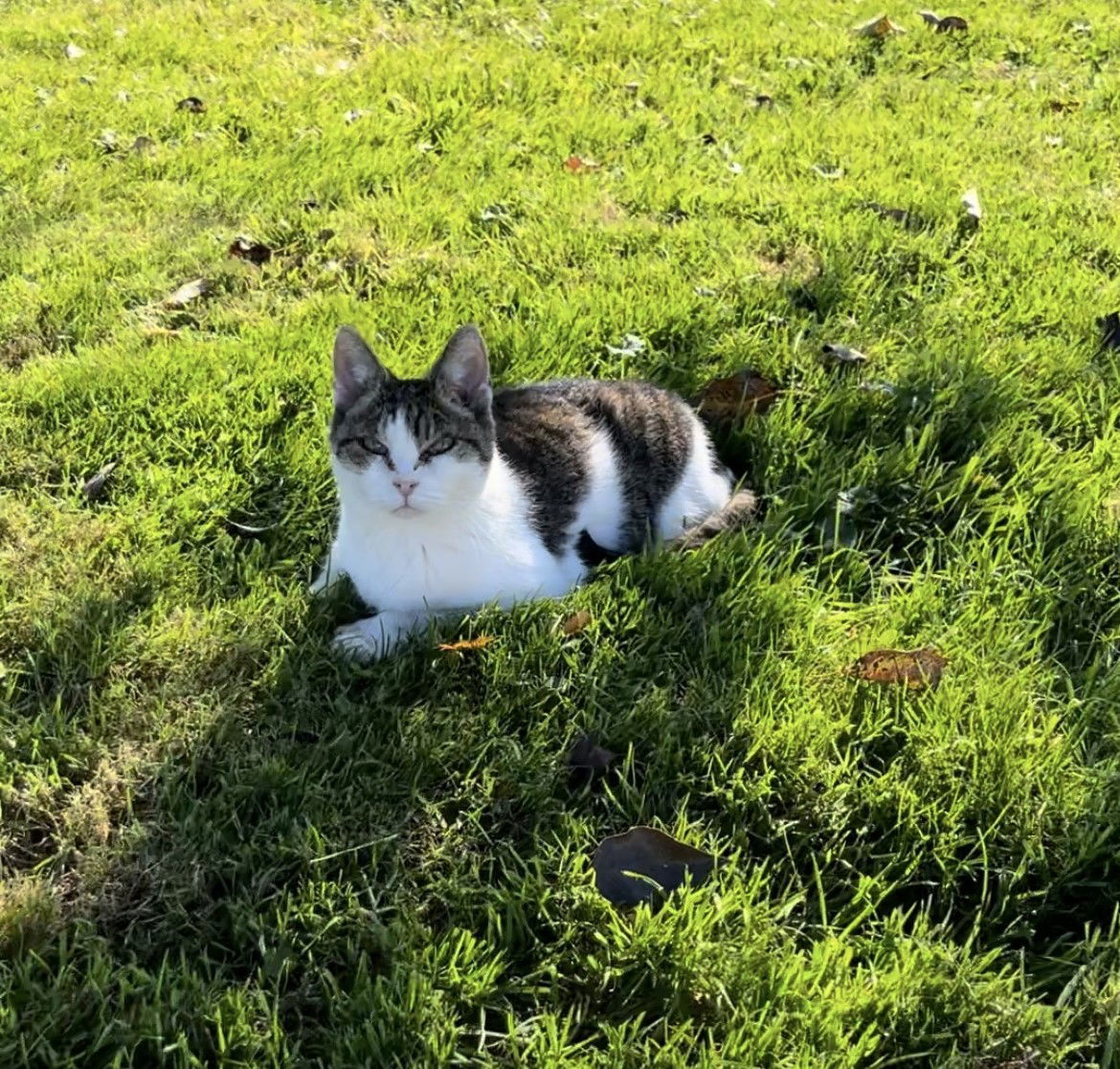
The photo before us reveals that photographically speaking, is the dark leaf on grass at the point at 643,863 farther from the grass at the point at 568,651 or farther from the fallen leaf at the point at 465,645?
the fallen leaf at the point at 465,645

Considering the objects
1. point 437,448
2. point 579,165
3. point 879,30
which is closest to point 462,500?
point 437,448

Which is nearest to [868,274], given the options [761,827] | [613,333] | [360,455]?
[613,333]

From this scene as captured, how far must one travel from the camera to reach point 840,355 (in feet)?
11.0

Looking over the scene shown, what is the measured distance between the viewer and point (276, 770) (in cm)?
204

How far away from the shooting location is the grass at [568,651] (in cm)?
170

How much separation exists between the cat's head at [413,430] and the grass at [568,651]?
334mm

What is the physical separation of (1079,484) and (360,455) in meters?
1.93

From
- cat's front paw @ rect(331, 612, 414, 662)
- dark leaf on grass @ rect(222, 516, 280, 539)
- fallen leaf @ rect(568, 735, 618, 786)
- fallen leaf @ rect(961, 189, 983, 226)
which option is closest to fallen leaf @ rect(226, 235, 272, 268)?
dark leaf on grass @ rect(222, 516, 280, 539)

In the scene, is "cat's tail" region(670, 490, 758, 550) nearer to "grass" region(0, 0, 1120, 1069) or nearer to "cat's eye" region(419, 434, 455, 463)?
"grass" region(0, 0, 1120, 1069)

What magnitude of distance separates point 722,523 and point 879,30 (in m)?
5.20

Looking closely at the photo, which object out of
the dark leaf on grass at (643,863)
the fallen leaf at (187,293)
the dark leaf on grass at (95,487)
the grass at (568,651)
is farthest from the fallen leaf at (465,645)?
the fallen leaf at (187,293)

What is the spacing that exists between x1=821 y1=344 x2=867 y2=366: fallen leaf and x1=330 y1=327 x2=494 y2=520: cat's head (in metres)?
1.35

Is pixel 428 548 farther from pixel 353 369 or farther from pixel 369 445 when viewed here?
pixel 353 369

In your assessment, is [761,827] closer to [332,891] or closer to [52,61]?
[332,891]
